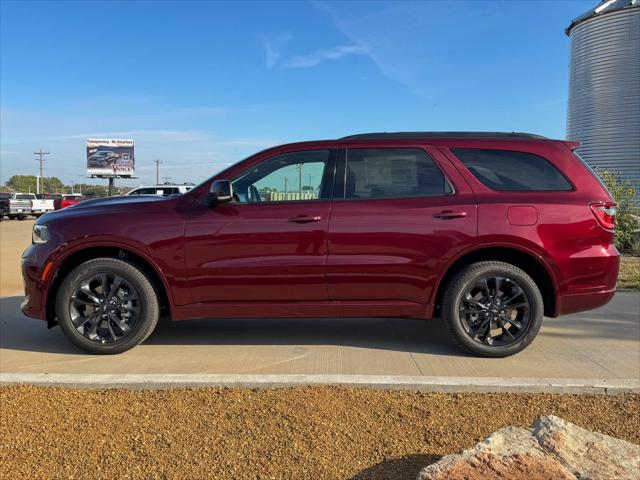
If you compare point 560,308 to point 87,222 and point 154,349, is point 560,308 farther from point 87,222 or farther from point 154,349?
point 87,222

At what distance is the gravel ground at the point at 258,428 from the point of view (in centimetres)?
253

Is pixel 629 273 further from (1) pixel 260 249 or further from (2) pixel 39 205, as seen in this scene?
(2) pixel 39 205

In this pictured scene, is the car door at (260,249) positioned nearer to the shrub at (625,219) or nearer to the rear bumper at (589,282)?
the rear bumper at (589,282)

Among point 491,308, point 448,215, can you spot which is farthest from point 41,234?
point 491,308

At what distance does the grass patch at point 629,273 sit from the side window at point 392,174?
5.08 m

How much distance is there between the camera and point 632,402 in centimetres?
332

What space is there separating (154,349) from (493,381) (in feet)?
9.52

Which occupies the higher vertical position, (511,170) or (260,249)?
(511,170)

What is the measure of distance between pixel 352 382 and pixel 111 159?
64736 mm

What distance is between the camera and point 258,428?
2900mm

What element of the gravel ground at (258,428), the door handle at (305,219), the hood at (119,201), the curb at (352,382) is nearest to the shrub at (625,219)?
the curb at (352,382)

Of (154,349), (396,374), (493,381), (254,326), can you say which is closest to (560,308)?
(493,381)

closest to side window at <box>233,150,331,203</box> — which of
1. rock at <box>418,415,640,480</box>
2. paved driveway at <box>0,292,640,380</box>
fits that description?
paved driveway at <box>0,292,640,380</box>

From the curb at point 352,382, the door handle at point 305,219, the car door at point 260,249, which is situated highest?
the door handle at point 305,219
